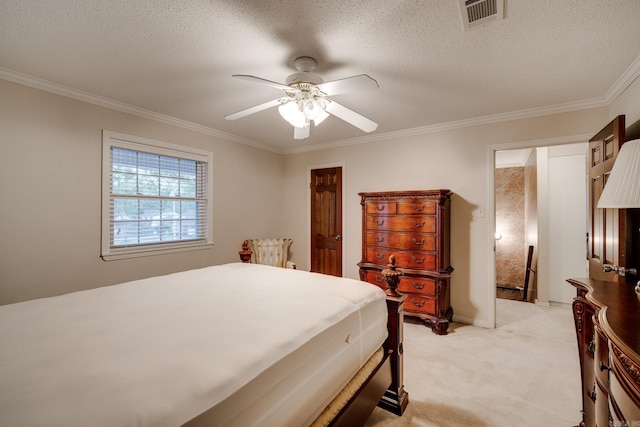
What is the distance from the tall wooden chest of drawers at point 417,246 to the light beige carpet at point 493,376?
0.98ft

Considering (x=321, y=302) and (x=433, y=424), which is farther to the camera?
(x=433, y=424)

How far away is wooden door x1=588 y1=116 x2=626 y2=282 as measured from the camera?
6.08 feet

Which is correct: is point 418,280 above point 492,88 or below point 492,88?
below

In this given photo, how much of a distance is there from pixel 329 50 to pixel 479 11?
0.92 meters

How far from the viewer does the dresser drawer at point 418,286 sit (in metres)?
3.28

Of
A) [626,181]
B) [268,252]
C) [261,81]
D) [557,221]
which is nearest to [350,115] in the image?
[261,81]

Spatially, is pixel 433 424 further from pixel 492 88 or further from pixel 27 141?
pixel 27 141

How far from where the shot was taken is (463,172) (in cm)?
353

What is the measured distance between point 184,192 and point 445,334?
3.61 m

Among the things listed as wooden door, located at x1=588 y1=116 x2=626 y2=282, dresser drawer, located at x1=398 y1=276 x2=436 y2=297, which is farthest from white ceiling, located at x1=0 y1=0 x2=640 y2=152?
dresser drawer, located at x1=398 y1=276 x2=436 y2=297

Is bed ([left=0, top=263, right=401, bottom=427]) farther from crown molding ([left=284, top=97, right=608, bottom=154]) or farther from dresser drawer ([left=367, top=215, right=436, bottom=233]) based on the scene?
crown molding ([left=284, top=97, right=608, bottom=154])

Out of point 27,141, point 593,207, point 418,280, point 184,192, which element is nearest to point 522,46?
point 593,207

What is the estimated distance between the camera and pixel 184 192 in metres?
3.62

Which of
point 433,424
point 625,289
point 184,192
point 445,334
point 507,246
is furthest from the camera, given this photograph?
point 507,246
